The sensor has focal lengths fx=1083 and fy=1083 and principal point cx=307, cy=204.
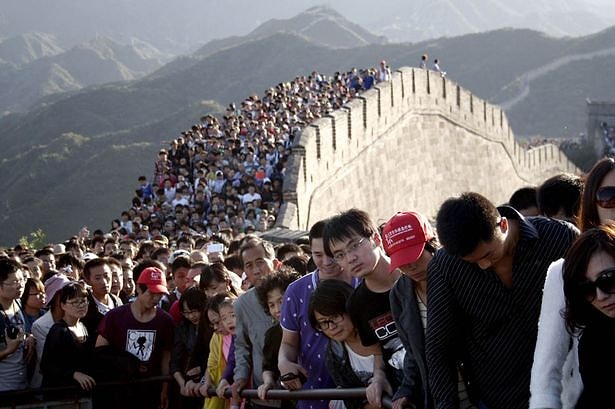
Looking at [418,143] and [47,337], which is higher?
[418,143]

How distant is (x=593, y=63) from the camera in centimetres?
5891

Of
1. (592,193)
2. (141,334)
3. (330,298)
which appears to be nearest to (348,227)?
(330,298)

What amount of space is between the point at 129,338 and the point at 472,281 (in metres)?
2.96

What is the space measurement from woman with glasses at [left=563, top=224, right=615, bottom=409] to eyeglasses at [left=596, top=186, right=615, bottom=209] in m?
0.59

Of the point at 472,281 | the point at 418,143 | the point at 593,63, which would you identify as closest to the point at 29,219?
the point at 418,143

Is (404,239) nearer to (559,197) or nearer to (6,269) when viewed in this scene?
(559,197)

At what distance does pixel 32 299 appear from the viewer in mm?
5965

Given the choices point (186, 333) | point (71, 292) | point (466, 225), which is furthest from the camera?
point (186, 333)

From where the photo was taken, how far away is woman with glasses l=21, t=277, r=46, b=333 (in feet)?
19.5

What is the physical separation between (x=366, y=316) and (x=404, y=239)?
511mm

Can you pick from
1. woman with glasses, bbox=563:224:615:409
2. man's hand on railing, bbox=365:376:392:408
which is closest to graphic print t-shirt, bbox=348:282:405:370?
man's hand on railing, bbox=365:376:392:408

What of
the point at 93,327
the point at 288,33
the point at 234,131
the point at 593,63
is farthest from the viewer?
the point at 288,33

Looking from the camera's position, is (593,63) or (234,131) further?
(593,63)

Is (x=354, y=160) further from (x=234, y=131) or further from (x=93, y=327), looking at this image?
(x=93, y=327)
